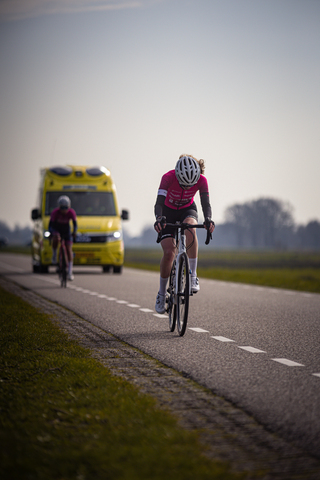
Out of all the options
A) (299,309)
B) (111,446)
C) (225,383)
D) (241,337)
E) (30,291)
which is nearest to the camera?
(111,446)

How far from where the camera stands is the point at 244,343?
7785 millimetres

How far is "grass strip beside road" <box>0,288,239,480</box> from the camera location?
3314 mm

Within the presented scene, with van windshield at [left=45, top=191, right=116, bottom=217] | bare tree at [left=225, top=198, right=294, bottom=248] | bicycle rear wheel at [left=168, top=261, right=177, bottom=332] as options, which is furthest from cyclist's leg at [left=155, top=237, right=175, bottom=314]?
bare tree at [left=225, top=198, right=294, bottom=248]

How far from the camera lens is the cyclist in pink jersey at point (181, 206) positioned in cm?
802

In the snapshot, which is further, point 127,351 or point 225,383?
point 127,351

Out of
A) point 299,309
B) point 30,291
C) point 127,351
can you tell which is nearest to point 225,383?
point 127,351

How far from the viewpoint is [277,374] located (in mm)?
5973

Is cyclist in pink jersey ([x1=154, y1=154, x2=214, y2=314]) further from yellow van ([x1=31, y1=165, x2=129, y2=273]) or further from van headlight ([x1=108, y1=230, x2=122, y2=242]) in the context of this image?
van headlight ([x1=108, y1=230, x2=122, y2=242])

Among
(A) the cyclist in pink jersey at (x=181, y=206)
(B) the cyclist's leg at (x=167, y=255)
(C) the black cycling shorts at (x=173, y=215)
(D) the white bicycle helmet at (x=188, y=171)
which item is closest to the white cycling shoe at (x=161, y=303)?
(A) the cyclist in pink jersey at (x=181, y=206)

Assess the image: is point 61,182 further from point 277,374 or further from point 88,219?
point 277,374

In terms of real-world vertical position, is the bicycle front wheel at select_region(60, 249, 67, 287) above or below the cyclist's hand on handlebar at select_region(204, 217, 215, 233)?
below

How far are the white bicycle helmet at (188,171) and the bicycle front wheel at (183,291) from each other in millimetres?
875

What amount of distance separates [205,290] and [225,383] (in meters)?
10.9

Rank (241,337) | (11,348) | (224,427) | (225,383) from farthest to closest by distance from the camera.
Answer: (241,337) < (11,348) < (225,383) < (224,427)
